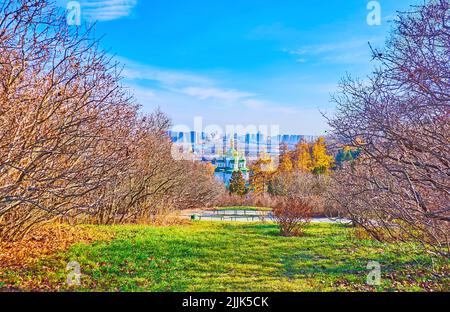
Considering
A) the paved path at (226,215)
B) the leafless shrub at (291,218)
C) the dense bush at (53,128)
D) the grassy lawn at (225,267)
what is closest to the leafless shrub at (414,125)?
the grassy lawn at (225,267)

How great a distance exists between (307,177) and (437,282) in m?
9.33

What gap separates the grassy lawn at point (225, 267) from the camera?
105 inches

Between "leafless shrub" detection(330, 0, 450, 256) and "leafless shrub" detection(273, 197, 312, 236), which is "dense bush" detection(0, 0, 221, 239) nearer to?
"leafless shrub" detection(330, 0, 450, 256)

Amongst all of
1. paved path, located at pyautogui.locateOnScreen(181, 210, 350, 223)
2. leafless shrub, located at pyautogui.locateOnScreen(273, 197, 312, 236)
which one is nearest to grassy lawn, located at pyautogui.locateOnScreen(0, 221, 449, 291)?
leafless shrub, located at pyautogui.locateOnScreen(273, 197, 312, 236)

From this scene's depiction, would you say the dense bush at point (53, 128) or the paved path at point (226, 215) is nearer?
the dense bush at point (53, 128)

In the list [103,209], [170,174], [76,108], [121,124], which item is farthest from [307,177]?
[76,108]

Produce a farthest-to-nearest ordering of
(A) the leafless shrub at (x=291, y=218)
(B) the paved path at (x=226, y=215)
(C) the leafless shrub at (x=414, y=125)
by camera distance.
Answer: (B) the paved path at (x=226, y=215) → (A) the leafless shrub at (x=291, y=218) → (C) the leafless shrub at (x=414, y=125)

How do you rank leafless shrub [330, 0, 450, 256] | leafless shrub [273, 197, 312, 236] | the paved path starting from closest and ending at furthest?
leafless shrub [330, 0, 450, 256]
leafless shrub [273, 197, 312, 236]
the paved path

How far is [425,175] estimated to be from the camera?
2.64 meters

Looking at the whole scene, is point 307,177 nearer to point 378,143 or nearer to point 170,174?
point 170,174

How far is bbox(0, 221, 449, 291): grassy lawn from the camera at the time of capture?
2666mm

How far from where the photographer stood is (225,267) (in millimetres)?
3479

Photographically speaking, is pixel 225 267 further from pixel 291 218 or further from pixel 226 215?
pixel 226 215

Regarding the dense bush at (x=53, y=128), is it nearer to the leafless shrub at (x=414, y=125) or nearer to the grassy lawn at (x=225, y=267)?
the grassy lawn at (x=225, y=267)
